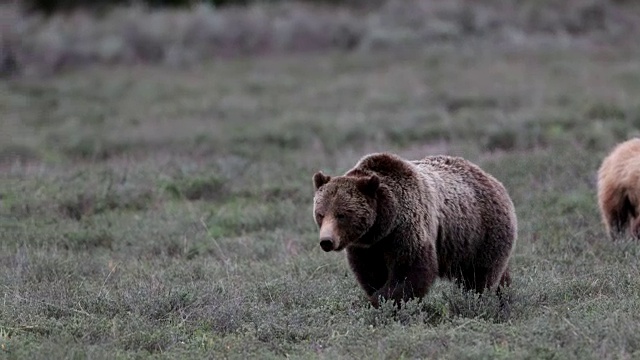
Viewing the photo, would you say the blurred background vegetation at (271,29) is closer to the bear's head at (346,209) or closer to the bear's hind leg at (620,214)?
the bear's hind leg at (620,214)

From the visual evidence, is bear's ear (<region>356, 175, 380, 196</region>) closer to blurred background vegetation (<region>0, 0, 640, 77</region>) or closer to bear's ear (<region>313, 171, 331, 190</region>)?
bear's ear (<region>313, 171, 331, 190</region>)

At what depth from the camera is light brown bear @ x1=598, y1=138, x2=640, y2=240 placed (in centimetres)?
1012

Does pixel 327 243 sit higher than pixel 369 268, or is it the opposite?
pixel 327 243

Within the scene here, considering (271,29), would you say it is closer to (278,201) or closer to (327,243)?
(278,201)

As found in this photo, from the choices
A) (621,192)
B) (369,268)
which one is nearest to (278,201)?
(621,192)

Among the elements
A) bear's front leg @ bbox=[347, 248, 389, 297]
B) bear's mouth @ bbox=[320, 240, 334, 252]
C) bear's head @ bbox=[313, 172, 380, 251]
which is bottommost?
bear's front leg @ bbox=[347, 248, 389, 297]

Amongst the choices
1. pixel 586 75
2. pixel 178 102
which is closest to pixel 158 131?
pixel 178 102

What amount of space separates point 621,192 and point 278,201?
422 centimetres

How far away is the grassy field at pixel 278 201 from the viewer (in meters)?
6.41

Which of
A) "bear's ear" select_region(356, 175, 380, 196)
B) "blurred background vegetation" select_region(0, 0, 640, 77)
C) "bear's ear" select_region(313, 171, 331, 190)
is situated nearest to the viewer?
"bear's ear" select_region(356, 175, 380, 196)

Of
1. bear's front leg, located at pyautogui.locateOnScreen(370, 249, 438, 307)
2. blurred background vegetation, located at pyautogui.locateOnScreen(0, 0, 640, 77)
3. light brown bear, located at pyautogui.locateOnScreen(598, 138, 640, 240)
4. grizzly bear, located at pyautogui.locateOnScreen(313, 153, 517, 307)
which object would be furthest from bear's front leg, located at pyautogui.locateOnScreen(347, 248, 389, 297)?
blurred background vegetation, located at pyautogui.locateOnScreen(0, 0, 640, 77)

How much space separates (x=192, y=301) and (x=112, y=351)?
3.99 ft

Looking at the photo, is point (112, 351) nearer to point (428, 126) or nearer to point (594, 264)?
point (594, 264)

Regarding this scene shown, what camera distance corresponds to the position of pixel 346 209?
261 inches
